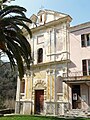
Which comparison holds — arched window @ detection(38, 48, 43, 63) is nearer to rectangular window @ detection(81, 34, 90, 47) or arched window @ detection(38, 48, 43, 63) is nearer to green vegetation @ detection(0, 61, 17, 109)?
rectangular window @ detection(81, 34, 90, 47)

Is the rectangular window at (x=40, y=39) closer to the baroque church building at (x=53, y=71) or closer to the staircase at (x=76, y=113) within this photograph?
the baroque church building at (x=53, y=71)

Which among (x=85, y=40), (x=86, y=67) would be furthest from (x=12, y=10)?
(x=86, y=67)

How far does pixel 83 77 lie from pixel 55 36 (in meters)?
7.39

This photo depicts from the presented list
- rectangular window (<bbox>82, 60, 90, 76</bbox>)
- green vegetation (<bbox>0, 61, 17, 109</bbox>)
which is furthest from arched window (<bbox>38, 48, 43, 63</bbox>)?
green vegetation (<bbox>0, 61, 17, 109</bbox>)

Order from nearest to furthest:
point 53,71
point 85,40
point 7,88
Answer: point 85,40 → point 53,71 → point 7,88

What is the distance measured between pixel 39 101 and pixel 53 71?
4.36m

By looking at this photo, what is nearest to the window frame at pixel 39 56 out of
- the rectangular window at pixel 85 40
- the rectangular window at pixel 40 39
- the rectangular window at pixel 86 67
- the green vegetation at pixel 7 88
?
the rectangular window at pixel 40 39

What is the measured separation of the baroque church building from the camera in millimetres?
21609

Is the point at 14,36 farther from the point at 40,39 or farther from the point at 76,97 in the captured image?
the point at 40,39

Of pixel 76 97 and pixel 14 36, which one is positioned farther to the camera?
pixel 76 97

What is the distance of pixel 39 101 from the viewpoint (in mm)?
25359

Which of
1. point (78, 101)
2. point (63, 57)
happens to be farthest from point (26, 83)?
point (78, 101)

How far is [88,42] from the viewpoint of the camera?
21.8 meters

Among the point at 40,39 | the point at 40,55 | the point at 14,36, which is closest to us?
the point at 14,36
